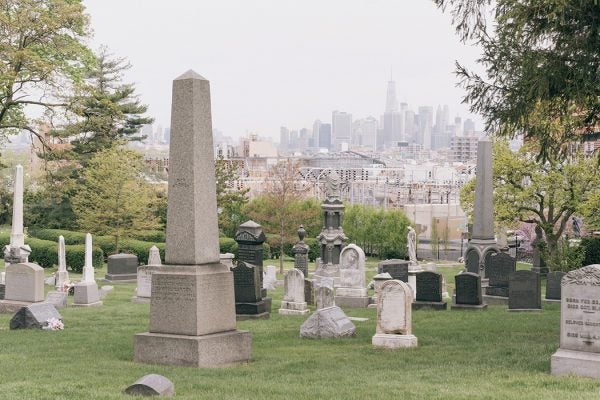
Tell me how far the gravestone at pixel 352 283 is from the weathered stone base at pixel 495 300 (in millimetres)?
3156

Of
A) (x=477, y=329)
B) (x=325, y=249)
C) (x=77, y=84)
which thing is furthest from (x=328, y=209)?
(x=477, y=329)

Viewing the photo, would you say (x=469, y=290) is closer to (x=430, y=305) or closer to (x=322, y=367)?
(x=430, y=305)

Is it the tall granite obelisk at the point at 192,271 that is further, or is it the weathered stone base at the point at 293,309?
the weathered stone base at the point at 293,309

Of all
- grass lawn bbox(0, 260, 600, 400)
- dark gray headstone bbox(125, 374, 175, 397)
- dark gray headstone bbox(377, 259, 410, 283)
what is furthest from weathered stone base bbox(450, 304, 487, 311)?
dark gray headstone bbox(125, 374, 175, 397)

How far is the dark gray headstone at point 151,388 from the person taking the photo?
9.30 metres

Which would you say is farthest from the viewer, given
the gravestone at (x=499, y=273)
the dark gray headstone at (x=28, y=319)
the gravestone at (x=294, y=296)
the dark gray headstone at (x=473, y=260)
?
the dark gray headstone at (x=473, y=260)

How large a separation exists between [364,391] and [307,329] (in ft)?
17.7

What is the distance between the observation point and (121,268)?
3106 centimetres

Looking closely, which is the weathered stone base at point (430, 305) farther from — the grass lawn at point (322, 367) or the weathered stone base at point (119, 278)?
the weathered stone base at point (119, 278)

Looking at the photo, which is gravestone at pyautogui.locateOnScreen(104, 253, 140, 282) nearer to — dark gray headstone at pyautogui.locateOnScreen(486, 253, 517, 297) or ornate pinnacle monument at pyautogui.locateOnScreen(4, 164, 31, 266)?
ornate pinnacle monument at pyautogui.locateOnScreen(4, 164, 31, 266)

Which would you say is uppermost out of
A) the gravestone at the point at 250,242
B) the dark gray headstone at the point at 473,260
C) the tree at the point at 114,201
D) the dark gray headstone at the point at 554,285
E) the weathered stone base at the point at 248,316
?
the tree at the point at 114,201

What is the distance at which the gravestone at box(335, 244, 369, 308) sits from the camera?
22.9 meters

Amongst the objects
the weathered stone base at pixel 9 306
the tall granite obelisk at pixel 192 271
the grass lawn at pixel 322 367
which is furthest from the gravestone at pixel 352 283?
the tall granite obelisk at pixel 192 271

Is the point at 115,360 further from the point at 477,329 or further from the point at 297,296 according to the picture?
the point at 297,296
